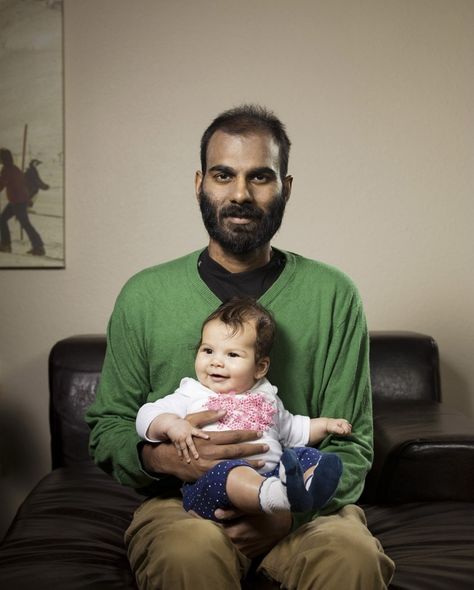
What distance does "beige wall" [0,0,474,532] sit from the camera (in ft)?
10.3

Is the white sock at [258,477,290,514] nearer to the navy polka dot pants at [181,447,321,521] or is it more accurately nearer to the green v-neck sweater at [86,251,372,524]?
the navy polka dot pants at [181,447,321,521]

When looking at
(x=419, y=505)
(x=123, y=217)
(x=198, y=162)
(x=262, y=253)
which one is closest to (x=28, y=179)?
(x=123, y=217)

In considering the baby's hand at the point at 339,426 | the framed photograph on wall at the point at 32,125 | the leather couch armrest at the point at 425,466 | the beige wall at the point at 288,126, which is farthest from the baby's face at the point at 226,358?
the framed photograph on wall at the point at 32,125

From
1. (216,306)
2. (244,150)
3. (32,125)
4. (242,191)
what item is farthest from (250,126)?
(32,125)

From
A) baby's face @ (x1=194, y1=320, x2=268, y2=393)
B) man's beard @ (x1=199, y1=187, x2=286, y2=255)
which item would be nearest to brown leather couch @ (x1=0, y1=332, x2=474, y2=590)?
baby's face @ (x1=194, y1=320, x2=268, y2=393)

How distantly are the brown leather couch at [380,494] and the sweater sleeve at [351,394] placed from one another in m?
0.26

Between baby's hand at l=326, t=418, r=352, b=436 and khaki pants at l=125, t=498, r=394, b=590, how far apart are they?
20 centimetres

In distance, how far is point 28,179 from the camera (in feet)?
10.4

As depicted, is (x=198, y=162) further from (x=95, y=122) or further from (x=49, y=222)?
(x=49, y=222)

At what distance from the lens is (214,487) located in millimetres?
1570

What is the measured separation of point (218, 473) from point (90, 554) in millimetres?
517

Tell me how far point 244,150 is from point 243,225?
7.1 inches

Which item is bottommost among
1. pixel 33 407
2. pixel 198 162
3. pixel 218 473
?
pixel 33 407

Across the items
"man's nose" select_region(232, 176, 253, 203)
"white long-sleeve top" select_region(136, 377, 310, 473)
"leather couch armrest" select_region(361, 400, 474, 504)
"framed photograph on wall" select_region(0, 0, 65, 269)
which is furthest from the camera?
"framed photograph on wall" select_region(0, 0, 65, 269)
